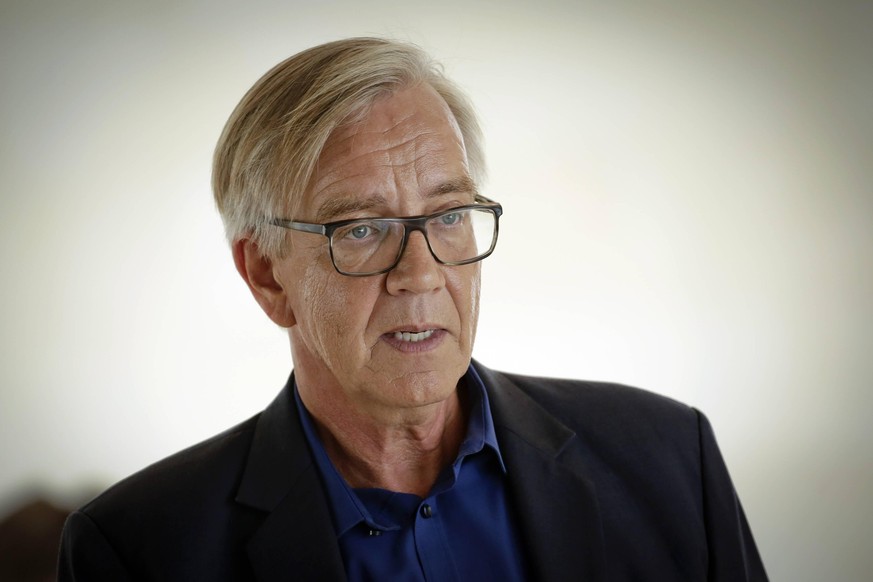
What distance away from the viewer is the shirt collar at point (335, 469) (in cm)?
155

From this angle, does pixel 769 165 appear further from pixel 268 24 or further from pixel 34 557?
pixel 34 557

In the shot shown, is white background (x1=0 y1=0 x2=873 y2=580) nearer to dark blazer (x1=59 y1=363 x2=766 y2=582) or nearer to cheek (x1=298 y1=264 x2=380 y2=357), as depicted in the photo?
dark blazer (x1=59 y1=363 x2=766 y2=582)

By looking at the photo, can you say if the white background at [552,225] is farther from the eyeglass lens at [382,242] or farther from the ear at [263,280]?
the eyeglass lens at [382,242]

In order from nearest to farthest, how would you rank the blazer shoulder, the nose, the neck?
the nose
the neck
the blazer shoulder

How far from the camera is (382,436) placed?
1608 millimetres

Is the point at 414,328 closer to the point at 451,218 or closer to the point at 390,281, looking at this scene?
the point at 390,281

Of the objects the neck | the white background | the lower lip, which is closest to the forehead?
the lower lip

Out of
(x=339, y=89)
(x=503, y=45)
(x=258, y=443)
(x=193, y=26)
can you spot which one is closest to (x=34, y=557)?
(x=258, y=443)

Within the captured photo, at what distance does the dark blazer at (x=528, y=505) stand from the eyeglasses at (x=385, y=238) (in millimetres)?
342

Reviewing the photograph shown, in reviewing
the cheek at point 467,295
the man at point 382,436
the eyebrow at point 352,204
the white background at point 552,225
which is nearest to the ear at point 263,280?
the man at point 382,436

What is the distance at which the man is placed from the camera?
1505 mm

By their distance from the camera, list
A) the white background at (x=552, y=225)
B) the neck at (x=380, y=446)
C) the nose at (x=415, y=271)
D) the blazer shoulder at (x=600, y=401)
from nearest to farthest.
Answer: the nose at (x=415, y=271)
the neck at (x=380, y=446)
the blazer shoulder at (x=600, y=401)
the white background at (x=552, y=225)

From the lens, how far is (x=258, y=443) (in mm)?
1679

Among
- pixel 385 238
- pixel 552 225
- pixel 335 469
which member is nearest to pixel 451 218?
pixel 385 238
